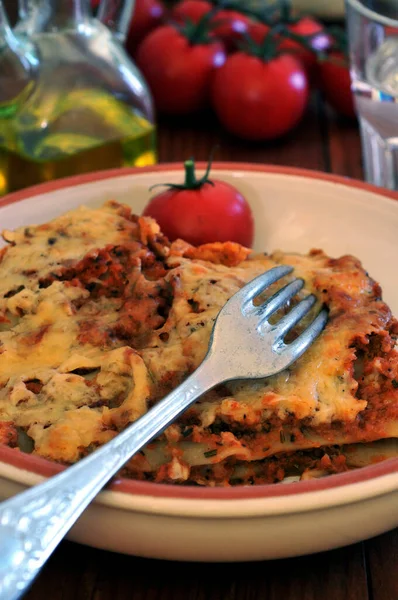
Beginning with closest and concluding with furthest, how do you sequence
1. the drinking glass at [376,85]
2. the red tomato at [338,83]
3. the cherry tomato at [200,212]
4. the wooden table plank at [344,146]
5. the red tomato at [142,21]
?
the cherry tomato at [200,212]
the drinking glass at [376,85]
the wooden table plank at [344,146]
the red tomato at [338,83]
the red tomato at [142,21]

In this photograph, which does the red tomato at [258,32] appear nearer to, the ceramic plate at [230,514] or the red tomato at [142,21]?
the red tomato at [142,21]

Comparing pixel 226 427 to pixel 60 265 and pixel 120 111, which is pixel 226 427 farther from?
pixel 120 111

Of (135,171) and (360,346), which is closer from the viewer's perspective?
(360,346)

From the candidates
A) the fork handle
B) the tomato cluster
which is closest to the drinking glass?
the tomato cluster

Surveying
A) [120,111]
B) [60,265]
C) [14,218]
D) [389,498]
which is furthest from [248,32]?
[389,498]

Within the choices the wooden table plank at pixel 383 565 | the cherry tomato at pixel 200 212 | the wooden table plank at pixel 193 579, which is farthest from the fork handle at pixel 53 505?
the cherry tomato at pixel 200 212

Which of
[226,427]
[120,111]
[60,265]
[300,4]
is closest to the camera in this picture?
[226,427]
